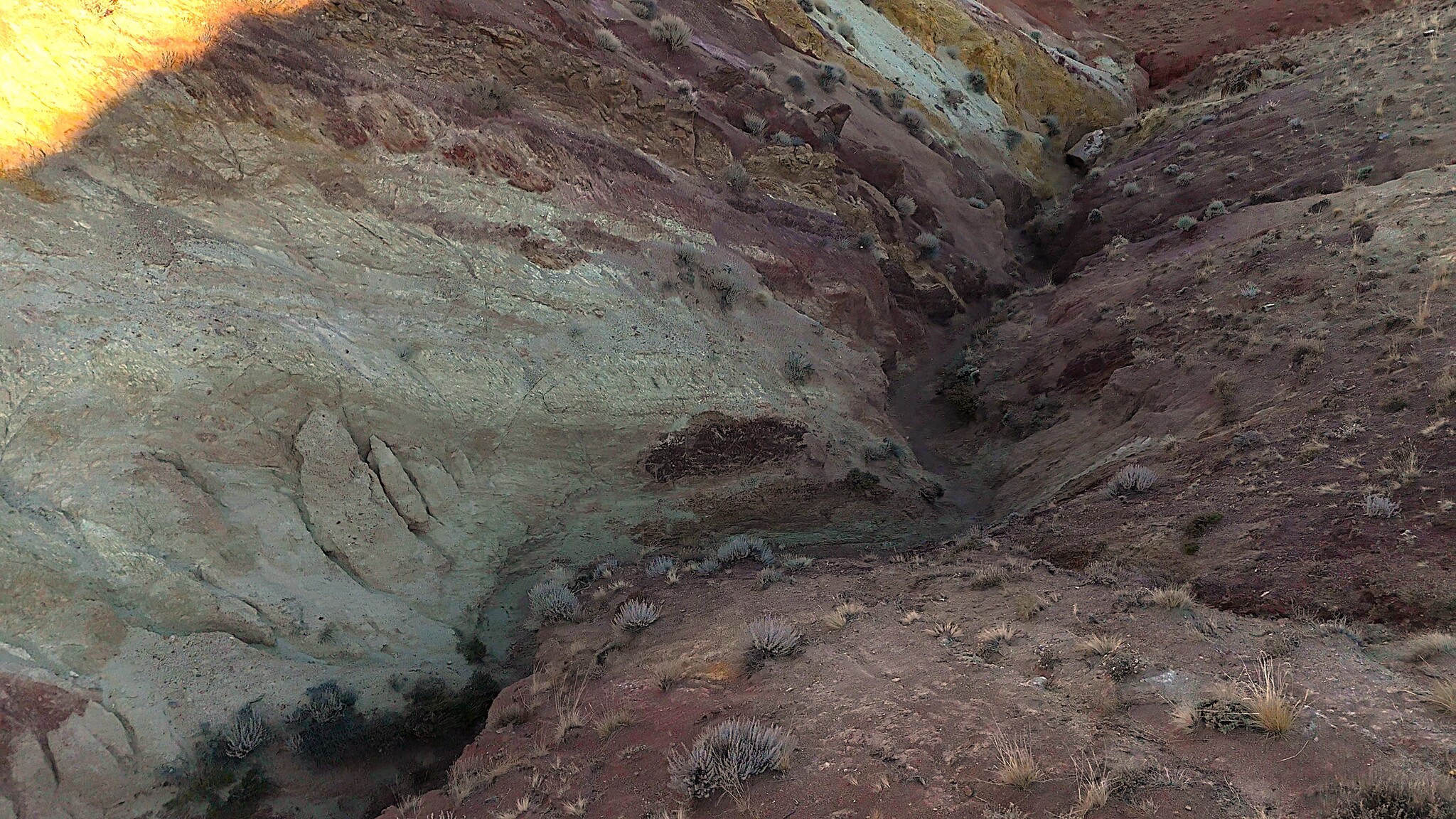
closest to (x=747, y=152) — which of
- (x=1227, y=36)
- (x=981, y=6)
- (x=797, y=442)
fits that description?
(x=797, y=442)

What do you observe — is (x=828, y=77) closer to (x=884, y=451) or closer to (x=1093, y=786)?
(x=884, y=451)

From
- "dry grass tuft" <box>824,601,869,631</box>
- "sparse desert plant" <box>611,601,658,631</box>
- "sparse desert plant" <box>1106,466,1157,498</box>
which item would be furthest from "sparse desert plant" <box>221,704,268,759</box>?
"sparse desert plant" <box>1106,466,1157,498</box>

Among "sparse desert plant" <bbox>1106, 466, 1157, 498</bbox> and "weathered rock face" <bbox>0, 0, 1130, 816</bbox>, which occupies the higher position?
"sparse desert plant" <bbox>1106, 466, 1157, 498</bbox>

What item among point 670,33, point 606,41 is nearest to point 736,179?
point 606,41

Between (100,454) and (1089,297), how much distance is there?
18.4 m

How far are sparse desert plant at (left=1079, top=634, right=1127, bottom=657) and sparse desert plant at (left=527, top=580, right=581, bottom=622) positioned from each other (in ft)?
19.2

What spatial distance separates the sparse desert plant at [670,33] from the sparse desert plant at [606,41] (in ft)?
7.12

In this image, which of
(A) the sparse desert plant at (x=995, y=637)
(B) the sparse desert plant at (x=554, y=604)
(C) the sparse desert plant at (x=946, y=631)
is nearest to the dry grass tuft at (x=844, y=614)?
(C) the sparse desert plant at (x=946, y=631)

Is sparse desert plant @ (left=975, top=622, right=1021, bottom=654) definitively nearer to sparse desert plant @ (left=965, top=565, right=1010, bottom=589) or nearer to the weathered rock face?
sparse desert plant @ (left=965, top=565, right=1010, bottom=589)

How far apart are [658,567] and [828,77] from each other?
18.1 meters

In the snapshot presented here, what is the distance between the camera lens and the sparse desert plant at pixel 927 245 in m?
19.8

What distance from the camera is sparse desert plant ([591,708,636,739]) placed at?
632cm

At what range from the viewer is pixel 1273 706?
4.47 m

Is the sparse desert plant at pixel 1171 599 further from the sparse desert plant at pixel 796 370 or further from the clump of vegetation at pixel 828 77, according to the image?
the clump of vegetation at pixel 828 77
